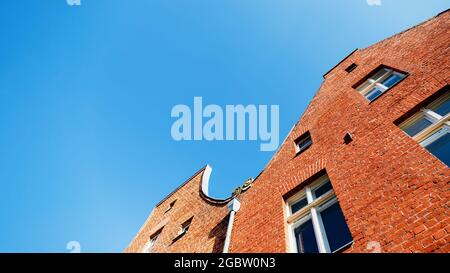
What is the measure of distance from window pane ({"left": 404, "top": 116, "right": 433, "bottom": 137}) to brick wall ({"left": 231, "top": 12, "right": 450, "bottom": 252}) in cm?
30

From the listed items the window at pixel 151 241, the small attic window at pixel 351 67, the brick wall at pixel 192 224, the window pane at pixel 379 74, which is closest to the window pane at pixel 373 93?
the window pane at pixel 379 74

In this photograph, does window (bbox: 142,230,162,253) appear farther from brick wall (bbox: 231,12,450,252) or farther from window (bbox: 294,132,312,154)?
window (bbox: 294,132,312,154)

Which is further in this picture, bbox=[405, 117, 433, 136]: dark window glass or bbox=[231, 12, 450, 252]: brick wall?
bbox=[405, 117, 433, 136]: dark window glass

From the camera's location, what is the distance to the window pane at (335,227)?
520cm

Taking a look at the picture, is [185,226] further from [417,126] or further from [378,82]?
[417,126]

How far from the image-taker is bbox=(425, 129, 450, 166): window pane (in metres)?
4.90

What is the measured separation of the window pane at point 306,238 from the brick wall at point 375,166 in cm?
30

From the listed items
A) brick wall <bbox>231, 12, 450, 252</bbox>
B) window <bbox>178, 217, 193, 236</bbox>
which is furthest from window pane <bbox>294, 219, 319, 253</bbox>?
window <bbox>178, 217, 193, 236</bbox>

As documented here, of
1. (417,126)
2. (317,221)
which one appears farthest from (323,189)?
(417,126)

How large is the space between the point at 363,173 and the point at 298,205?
199cm
